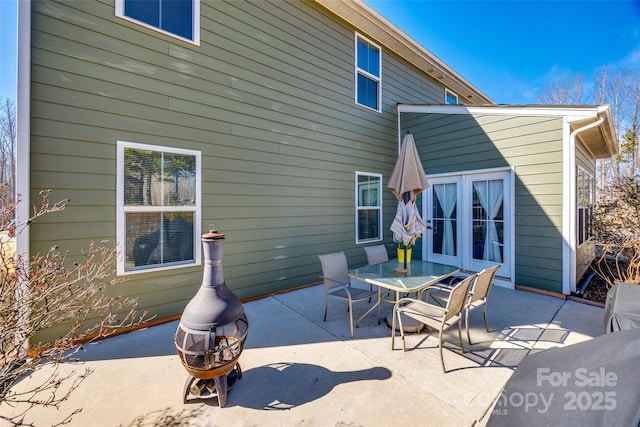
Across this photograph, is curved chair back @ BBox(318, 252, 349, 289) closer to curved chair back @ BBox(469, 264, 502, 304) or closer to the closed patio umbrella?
the closed patio umbrella

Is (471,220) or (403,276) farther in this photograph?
(471,220)

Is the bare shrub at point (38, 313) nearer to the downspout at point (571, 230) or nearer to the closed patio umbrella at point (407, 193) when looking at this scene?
the closed patio umbrella at point (407, 193)

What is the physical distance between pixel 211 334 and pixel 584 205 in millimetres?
7237

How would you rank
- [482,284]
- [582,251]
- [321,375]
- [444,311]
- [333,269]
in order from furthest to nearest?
1. [582,251]
2. [333,269]
3. [482,284]
4. [444,311]
5. [321,375]

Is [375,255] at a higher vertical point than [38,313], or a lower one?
higher

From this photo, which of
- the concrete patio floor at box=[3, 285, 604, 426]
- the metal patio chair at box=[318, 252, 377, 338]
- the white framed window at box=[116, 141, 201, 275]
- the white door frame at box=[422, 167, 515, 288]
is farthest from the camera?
the white door frame at box=[422, 167, 515, 288]

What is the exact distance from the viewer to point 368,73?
20.0 feet

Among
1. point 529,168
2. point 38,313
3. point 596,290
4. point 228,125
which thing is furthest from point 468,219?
point 38,313

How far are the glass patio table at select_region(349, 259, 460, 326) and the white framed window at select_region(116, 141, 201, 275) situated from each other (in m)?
2.28

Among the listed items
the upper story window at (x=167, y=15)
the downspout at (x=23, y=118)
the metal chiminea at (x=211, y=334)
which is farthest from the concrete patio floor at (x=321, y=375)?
the upper story window at (x=167, y=15)

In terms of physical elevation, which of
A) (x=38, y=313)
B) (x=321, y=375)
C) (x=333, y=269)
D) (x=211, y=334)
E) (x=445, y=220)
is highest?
(x=445, y=220)

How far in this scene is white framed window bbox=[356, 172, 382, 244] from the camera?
19.5 ft

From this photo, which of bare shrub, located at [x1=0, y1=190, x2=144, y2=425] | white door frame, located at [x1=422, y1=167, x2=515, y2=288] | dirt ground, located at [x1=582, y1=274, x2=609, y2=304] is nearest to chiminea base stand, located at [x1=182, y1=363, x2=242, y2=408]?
bare shrub, located at [x1=0, y1=190, x2=144, y2=425]

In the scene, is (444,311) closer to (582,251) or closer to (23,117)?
(23,117)
